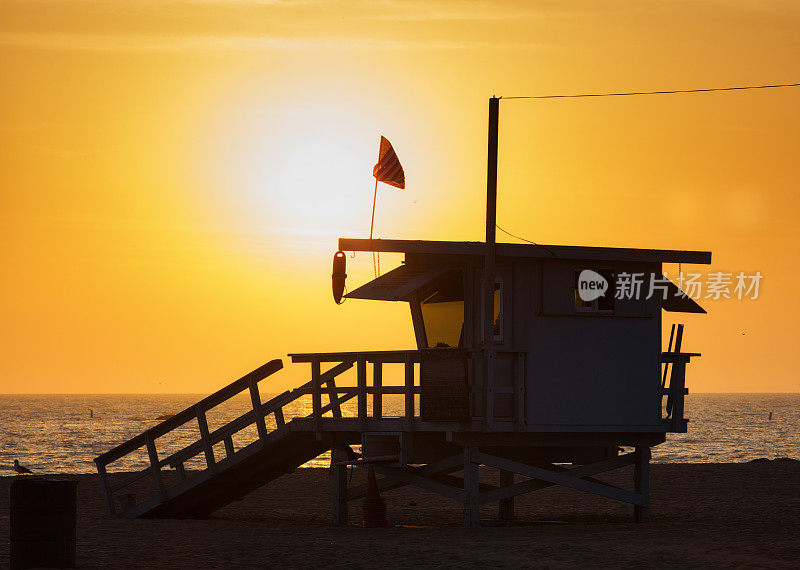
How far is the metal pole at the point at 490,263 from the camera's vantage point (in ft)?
66.4

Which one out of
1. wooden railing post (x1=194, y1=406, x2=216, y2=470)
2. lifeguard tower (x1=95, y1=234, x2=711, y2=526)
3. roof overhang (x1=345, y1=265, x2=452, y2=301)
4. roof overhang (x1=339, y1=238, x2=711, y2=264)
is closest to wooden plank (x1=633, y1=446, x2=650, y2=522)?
lifeguard tower (x1=95, y1=234, x2=711, y2=526)

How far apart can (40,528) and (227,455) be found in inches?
303

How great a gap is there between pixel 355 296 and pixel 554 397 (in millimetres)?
3914

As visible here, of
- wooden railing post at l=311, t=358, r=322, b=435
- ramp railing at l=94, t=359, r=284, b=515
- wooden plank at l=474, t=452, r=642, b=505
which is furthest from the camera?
ramp railing at l=94, t=359, r=284, b=515

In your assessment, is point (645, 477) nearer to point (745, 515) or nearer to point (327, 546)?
point (745, 515)

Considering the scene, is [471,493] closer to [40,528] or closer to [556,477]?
[556,477]

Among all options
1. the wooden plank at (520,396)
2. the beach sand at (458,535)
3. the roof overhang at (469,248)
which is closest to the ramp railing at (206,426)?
the beach sand at (458,535)

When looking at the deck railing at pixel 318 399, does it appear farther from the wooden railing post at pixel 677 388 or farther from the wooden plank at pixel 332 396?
the wooden railing post at pixel 677 388

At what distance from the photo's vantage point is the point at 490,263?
66.5 ft

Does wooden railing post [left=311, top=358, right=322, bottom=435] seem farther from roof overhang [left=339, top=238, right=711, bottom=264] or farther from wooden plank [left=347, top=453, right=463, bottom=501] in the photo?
roof overhang [left=339, top=238, right=711, bottom=264]

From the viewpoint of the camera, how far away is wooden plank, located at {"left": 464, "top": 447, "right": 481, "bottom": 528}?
20984 mm

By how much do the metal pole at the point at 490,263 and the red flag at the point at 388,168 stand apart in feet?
6.44

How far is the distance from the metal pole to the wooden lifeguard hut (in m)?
0.02

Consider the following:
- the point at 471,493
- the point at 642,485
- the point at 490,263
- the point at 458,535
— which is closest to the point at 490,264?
the point at 490,263
